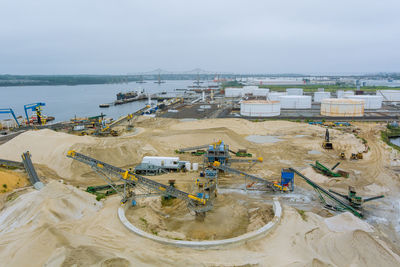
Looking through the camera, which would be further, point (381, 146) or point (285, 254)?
point (381, 146)

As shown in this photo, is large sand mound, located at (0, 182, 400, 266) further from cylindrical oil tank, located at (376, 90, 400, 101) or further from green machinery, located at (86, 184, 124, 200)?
cylindrical oil tank, located at (376, 90, 400, 101)

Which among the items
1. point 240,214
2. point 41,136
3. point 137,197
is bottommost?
point 240,214

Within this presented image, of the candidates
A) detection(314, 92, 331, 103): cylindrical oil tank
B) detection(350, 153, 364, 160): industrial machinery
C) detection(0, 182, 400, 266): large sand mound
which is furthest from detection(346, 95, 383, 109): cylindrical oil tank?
detection(0, 182, 400, 266): large sand mound

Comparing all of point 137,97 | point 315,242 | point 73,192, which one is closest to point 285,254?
point 315,242

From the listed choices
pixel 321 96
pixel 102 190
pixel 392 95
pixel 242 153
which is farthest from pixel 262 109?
pixel 392 95

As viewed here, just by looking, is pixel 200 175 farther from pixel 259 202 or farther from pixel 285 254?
pixel 285 254

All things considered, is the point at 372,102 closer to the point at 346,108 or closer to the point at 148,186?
the point at 346,108

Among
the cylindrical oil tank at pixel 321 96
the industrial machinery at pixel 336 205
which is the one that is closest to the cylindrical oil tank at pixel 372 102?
the cylindrical oil tank at pixel 321 96
